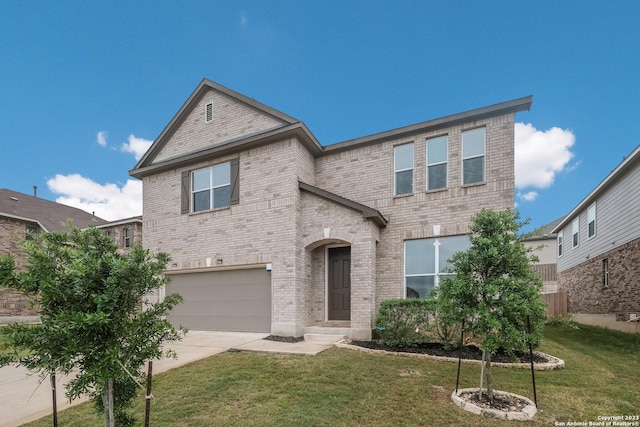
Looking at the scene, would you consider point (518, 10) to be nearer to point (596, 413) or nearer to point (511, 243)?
point (511, 243)

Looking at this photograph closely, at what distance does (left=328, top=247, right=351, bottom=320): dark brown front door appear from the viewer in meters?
10.3

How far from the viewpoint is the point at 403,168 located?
10258 mm

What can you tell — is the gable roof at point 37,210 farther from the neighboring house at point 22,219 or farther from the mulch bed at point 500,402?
the mulch bed at point 500,402

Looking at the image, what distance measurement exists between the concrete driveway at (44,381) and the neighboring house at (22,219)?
7.72 meters

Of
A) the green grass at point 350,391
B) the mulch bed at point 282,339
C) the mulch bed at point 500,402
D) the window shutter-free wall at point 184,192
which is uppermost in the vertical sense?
the window shutter-free wall at point 184,192

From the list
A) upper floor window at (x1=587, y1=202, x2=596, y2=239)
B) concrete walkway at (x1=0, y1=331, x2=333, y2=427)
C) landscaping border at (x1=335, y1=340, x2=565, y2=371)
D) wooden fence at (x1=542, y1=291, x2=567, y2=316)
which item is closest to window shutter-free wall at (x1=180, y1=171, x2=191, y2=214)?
concrete walkway at (x1=0, y1=331, x2=333, y2=427)

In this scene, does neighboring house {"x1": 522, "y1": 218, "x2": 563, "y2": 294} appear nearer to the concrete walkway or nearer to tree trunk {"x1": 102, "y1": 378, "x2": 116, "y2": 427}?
the concrete walkway

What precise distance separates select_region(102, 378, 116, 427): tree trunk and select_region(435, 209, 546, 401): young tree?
13.2ft

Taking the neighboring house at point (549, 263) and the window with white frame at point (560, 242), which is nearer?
the window with white frame at point (560, 242)

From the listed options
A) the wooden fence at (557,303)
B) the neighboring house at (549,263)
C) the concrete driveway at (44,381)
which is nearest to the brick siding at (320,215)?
the concrete driveway at (44,381)

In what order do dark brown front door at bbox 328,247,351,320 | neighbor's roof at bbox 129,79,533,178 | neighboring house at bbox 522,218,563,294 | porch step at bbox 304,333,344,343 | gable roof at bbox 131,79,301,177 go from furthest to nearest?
neighboring house at bbox 522,218,563,294 → gable roof at bbox 131,79,301,177 → dark brown front door at bbox 328,247,351,320 → neighbor's roof at bbox 129,79,533,178 → porch step at bbox 304,333,344,343

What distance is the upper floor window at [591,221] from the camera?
1499cm

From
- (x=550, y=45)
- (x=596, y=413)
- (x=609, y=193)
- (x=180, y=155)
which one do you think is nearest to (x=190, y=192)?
(x=180, y=155)

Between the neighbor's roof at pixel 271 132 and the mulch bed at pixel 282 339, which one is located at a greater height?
the neighbor's roof at pixel 271 132
